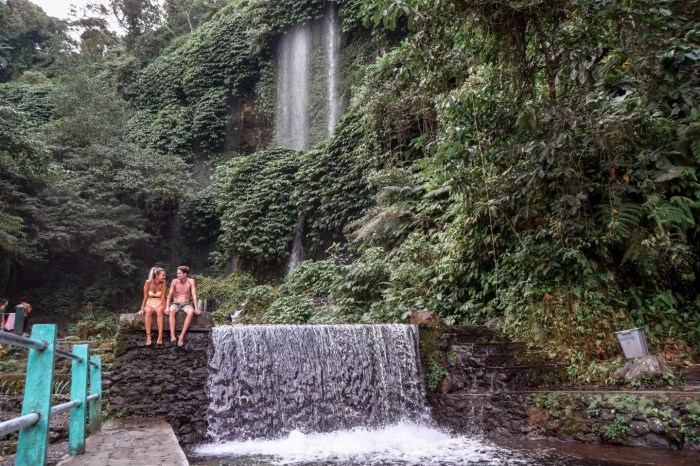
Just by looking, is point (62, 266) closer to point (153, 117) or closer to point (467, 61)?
point (153, 117)

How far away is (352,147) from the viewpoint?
1653 cm

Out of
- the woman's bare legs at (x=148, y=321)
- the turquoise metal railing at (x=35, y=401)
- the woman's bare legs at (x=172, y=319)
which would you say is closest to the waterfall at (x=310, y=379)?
the woman's bare legs at (x=172, y=319)

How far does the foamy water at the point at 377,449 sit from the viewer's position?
17.3 feet

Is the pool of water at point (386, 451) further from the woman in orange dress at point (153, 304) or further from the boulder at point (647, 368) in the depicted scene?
the woman in orange dress at point (153, 304)

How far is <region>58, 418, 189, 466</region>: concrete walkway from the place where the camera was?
12.5ft

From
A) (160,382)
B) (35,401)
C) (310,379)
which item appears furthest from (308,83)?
(35,401)

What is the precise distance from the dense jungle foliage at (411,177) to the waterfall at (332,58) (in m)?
0.53

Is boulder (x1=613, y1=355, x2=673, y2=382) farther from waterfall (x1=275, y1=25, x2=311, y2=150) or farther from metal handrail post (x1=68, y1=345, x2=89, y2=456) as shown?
waterfall (x1=275, y1=25, x2=311, y2=150)

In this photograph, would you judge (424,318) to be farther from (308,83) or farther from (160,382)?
(308,83)

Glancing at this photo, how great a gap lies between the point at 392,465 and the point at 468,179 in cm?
495

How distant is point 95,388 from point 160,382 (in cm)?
180

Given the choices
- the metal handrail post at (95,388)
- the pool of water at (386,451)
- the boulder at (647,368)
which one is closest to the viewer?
the metal handrail post at (95,388)

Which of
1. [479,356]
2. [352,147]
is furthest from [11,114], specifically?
[479,356]

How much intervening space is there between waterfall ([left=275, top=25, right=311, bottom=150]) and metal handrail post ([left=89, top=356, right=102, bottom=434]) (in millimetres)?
17400
